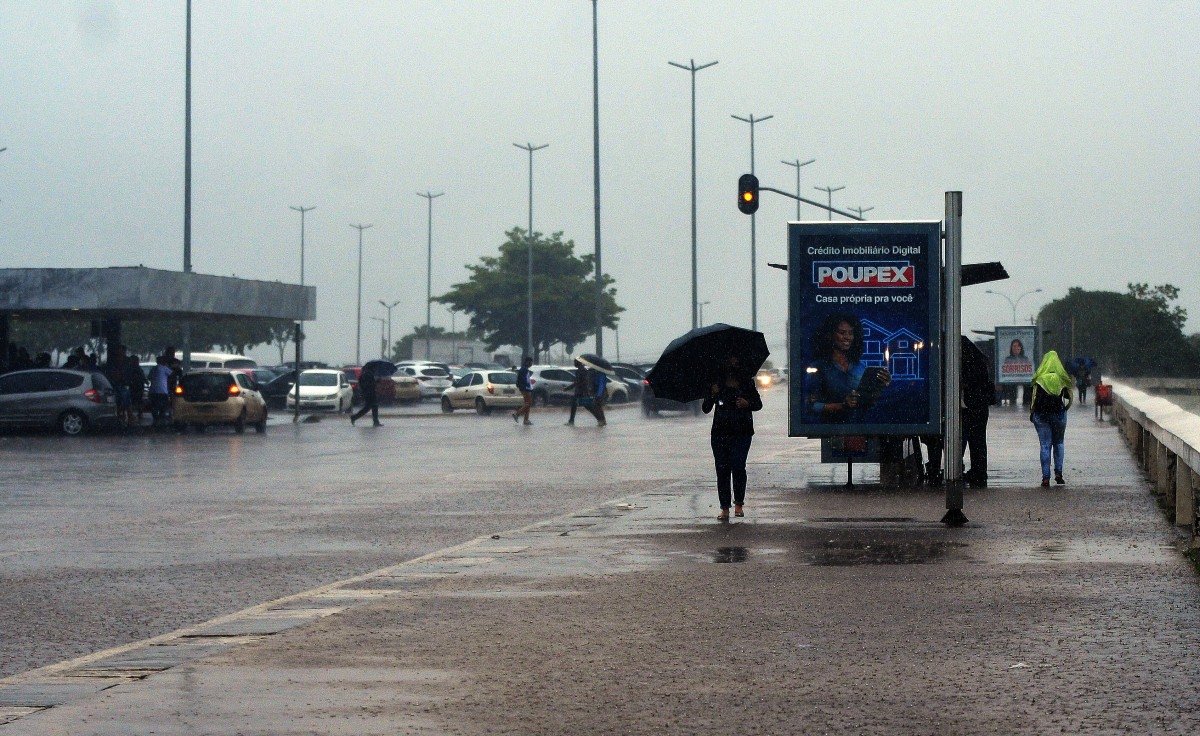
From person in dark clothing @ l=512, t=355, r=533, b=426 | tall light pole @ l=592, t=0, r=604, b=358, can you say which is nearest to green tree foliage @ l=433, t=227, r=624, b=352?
tall light pole @ l=592, t=0, r=604, b=358

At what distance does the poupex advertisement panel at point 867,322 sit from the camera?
812 inches

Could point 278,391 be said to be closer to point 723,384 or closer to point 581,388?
point 581,388

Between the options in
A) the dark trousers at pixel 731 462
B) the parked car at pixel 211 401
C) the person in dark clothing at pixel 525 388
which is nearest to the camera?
the dark trousers at pixel 731 462

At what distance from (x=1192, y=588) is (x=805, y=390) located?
32.2 ft

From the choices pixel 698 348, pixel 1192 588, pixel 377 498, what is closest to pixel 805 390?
pixel 698 348

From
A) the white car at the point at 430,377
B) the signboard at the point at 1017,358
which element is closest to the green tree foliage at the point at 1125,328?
the signboard at the point at 1017,358

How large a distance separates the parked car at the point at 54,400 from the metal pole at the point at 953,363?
2761cm

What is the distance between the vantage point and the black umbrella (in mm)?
17531

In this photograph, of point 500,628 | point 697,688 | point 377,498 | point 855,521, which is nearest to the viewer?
point 697,688

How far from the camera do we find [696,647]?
8.94 metres

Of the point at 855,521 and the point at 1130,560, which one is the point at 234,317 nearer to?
the point at 855,521

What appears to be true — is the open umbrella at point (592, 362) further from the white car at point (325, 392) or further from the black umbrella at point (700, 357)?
the black umbrella at point (700, 357)

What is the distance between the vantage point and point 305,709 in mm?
7301

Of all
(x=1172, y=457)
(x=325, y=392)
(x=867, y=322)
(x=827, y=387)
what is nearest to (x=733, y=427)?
(x=827, y=387)
